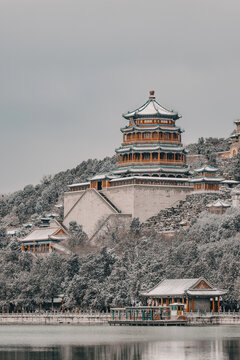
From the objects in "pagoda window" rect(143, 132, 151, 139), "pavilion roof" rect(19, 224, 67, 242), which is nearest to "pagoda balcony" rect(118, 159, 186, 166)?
"pagoda window" rect(143, 132, 151, 139)

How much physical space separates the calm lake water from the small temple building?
36.2m

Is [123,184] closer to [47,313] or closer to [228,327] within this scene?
[47,313]

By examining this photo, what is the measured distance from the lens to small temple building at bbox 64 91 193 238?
513ft

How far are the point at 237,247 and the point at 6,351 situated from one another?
42.1 metres

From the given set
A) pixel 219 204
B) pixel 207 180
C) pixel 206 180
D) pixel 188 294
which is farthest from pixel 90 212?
pixel 188 294

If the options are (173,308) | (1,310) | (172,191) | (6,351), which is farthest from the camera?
(172,191)

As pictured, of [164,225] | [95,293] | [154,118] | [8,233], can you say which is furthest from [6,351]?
[8,233]

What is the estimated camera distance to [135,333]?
110 metres

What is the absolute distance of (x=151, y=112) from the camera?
540ft

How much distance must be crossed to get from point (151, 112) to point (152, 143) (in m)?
4.02

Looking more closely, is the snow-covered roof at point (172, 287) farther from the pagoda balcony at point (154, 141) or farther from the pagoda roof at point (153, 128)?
the pagoda roof at point (153, 128)

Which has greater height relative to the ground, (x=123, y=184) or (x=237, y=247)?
(x=123, y=184)

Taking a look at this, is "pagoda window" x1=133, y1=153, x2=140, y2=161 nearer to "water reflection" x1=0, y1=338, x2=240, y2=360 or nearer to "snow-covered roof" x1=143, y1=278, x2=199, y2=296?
"snow-covered roof" x1=143, y1=278, x2=199, y2=296

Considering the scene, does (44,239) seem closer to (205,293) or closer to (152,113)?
(152,113)
